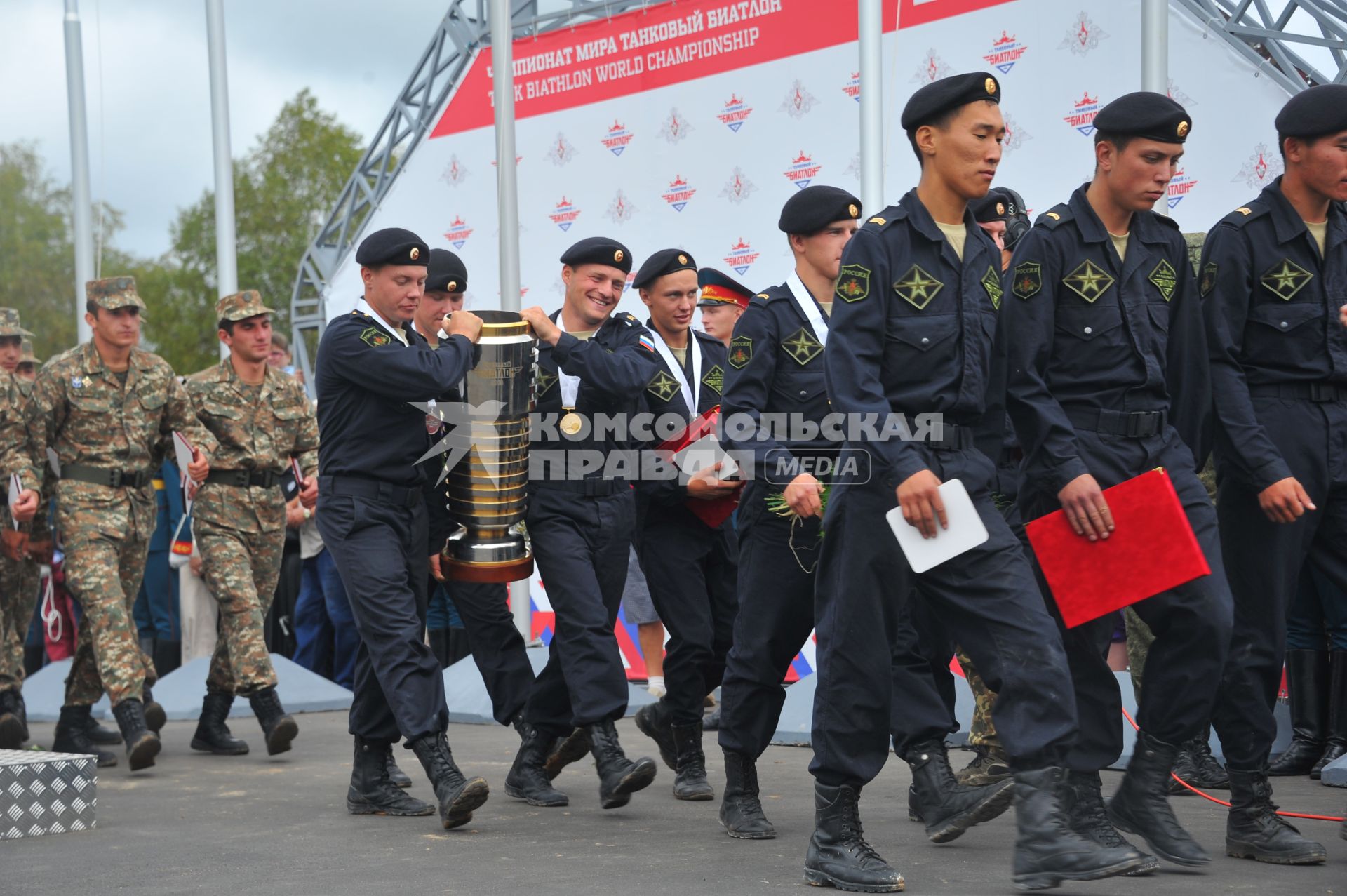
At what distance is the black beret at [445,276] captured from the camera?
22.9ft

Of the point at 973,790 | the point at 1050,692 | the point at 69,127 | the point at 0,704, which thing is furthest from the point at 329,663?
the point at 1050,692

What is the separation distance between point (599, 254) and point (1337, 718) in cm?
356

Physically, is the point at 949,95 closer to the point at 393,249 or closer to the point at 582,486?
the point at 582,486

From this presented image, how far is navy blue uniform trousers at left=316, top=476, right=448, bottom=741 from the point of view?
599cm

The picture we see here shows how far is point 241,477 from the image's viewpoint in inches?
331

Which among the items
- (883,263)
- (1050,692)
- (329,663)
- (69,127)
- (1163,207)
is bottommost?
(329,663)

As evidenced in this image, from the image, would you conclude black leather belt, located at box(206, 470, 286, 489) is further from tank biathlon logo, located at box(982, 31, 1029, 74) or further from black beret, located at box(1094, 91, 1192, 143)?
tank biathlon logo, located at box(982, 31, 1029, 74)

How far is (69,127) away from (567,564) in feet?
33.4

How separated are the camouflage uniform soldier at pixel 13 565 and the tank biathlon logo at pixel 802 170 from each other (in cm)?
601

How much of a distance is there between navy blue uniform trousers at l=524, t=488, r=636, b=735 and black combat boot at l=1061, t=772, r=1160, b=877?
195 centimetres

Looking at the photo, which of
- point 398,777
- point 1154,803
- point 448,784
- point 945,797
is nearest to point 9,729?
point 398,777

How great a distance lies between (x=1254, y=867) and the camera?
4.73 metres

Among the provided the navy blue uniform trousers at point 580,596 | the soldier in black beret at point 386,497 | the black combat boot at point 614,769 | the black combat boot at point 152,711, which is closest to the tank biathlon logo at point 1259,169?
the navy blue uniform trousers at point 580,596

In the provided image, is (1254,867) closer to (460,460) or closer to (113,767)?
(460,460)
